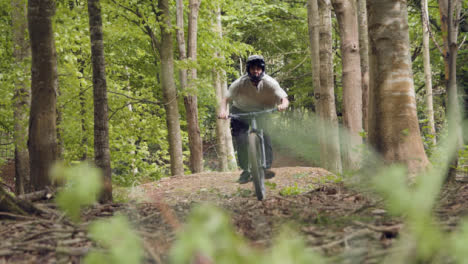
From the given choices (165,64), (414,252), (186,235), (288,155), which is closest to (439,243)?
(414,252)

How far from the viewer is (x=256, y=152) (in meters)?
5.50

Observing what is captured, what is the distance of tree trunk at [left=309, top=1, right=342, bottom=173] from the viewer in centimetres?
1060

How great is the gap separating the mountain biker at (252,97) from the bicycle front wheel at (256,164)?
1.01 ft

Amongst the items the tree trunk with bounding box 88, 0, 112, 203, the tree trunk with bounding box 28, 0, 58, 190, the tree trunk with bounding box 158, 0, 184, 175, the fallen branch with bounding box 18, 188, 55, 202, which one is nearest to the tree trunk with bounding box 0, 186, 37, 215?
A: the fallen branch with bounding box 18, 188, 55, 202

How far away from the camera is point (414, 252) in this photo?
1373 millimetres

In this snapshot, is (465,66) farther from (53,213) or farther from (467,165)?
(53,213)

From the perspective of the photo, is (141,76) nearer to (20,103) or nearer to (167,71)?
(167,71)

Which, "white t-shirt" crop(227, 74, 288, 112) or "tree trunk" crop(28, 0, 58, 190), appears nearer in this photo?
"tree trunk" crop(28, 0, 58, 190)

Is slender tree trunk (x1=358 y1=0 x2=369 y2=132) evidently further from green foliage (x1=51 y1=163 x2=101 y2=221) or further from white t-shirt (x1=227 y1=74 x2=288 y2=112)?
green foliage (x1=51 y1=163 x2=101 y2=221)

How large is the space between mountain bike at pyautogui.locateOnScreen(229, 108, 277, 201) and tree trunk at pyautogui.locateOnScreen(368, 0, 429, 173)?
1.47 m

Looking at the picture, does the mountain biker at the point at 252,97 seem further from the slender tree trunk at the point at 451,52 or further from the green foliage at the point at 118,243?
the green foliage at the point at 118,243

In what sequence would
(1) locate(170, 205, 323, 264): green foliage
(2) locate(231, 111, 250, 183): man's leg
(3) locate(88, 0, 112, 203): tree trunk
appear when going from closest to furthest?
(1) locate(170, 205, 323, 264): green foliage
(3) locate(88, 0, 112, 203): tree trunk
(2) locate(231, 111, 250, 183): man's leg

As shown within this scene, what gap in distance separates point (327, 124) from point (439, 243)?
1025cm

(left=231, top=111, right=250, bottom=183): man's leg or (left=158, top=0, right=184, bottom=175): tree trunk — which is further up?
(left=158, top=0, right=184, bottom=175): tree trunk
